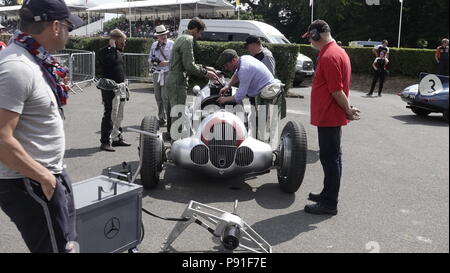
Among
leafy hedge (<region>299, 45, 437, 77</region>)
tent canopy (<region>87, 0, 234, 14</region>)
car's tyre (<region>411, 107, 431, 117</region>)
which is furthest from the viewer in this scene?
tent canopy (<region>87, 0, 234, 14</region>)

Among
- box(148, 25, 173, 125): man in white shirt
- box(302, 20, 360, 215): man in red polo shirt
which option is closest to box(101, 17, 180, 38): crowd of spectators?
box(148, 25, 173, 125): man in white shirt

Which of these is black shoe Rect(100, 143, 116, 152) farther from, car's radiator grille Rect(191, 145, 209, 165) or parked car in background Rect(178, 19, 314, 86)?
parked car in background Rect(178, 19, 314, 86)

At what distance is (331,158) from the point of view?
4.73 m

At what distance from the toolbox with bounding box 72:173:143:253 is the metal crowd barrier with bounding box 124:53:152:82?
1491 cm

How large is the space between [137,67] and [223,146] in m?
13.5

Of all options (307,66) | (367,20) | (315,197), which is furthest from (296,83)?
(367,20)

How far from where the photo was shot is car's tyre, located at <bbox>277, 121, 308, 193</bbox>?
514 cm

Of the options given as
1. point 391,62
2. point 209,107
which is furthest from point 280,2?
point 209,107

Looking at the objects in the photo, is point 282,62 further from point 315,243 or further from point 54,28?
point 54,28

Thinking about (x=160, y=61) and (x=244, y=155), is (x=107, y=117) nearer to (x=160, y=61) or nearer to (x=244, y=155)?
(x=160, y=61)

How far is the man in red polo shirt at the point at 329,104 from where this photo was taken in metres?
4.51

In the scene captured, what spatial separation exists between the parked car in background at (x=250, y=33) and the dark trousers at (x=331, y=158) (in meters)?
13.5

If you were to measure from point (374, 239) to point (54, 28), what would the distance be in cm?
328

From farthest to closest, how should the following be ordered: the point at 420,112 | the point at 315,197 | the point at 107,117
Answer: the point at 420,112
the point at 107,117
the point at 315,197
